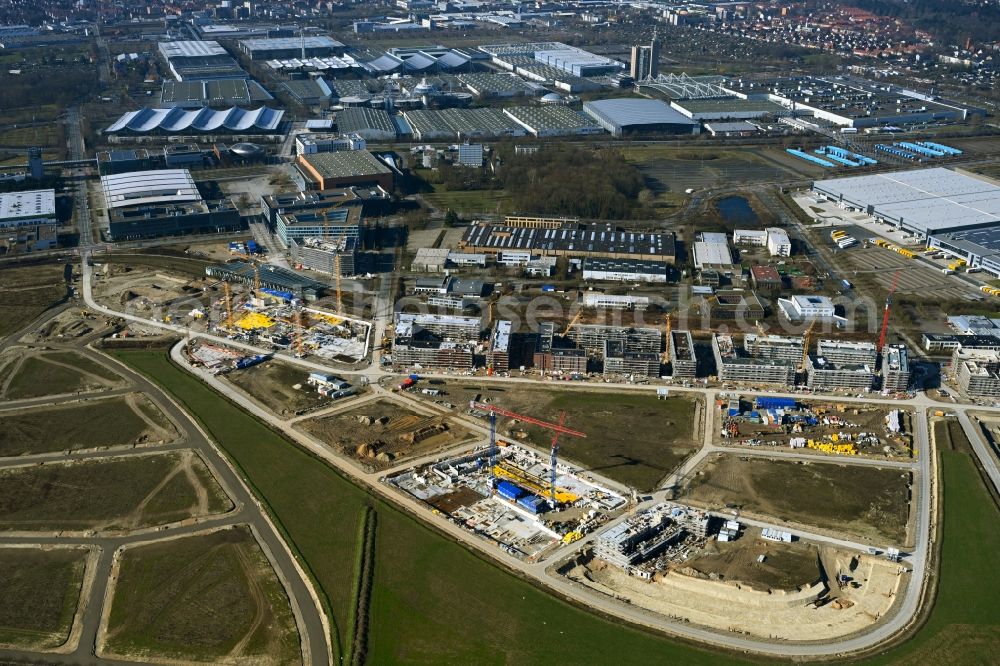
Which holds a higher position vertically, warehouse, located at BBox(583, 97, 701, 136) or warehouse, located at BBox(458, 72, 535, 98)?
warehouse, located at BBox(458, 72, 535, 98)

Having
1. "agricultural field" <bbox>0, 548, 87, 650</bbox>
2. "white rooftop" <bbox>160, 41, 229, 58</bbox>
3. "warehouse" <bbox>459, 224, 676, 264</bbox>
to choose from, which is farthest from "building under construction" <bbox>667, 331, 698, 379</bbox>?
"white rooftop" <bbox>160, 41, 229, 58</bbox>

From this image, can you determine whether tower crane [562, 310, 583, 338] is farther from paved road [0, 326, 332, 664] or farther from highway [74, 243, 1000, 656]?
paved road [0, 326, 332, 664]

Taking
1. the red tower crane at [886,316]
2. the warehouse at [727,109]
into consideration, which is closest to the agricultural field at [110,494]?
the red tower crane at [886,316]

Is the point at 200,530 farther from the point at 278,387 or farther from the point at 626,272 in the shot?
the point at 626,272

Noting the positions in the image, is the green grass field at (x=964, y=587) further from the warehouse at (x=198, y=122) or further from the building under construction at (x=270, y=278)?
the warehouse at (x=198, y=122)

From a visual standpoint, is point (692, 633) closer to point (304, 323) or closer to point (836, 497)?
point (836, 497)
